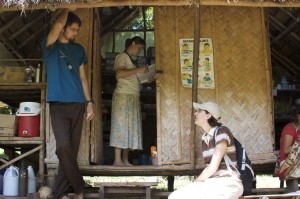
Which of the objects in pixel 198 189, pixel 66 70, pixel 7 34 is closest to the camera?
pixel 198 189

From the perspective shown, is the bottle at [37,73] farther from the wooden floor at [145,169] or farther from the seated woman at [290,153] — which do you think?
the seated woman at [290,153]

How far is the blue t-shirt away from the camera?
5469 millimetres

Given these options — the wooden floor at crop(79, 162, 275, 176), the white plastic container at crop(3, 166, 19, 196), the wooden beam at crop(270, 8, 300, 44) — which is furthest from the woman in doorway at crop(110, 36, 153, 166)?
the wooden beam at crop(270, 8, 300, 44)

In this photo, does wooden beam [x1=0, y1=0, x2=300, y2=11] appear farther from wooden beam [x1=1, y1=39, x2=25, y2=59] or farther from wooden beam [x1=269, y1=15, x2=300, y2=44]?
wooden beam [x1=269, y1=15, x2=300, y2=44]

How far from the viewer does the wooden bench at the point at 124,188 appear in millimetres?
5426

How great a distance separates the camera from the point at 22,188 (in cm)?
576

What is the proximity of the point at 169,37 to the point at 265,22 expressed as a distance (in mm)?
1322

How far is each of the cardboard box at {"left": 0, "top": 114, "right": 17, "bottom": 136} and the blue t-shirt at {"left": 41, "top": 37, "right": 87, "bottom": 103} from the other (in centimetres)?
96

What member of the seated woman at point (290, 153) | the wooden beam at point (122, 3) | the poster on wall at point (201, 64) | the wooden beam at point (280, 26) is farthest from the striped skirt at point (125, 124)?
the wooden beam at point (280, 26)

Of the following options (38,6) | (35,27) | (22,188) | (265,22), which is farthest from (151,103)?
(38,6)

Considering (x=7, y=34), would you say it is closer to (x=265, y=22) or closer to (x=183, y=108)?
(x=183, y=108)

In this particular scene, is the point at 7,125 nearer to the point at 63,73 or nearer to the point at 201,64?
the point at 63,73

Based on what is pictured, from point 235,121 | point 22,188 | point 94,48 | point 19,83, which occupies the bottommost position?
point 22,188

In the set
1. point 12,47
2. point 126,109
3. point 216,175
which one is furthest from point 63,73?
point 12,47
